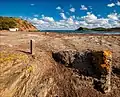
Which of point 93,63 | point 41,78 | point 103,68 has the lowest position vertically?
point 41,78

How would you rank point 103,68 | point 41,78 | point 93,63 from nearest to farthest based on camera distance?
point 41,78
point 103,68
point 93,63

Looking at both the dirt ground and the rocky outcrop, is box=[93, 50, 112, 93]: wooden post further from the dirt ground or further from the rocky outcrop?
the dirt ground

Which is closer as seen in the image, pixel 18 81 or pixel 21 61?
pixel 18 81

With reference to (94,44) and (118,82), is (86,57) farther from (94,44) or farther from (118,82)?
(94,44)

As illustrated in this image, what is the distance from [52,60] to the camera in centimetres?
2086

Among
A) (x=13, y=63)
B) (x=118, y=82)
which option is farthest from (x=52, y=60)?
(x=118, y=82)

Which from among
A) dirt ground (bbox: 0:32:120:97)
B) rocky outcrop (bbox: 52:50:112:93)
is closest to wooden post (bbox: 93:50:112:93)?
rocky outcrop (bbox: 52:50:112:93)

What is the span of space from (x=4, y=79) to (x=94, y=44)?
15.1 metres

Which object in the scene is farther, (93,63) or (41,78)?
(93,63)

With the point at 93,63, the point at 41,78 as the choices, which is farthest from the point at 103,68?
the point at 41,78

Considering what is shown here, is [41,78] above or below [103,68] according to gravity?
below

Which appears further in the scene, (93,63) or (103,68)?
(93,63)

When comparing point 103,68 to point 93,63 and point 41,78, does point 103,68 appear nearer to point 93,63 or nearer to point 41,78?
point 93,63


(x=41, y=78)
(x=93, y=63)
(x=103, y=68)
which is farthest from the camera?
(x=93, y=63)
